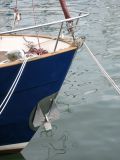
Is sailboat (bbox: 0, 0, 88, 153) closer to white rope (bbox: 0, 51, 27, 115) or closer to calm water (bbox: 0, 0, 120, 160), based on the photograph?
white rope (bbox: 0, 51, 27, 115)

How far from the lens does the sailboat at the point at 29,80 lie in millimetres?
7738

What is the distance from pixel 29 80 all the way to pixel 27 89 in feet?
0.59

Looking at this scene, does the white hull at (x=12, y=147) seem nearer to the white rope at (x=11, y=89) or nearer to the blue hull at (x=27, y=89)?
the blue hull at (x=27, y=89)

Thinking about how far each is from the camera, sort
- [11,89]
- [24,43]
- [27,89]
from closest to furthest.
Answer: [11,89]
[27,89]
[24,43]

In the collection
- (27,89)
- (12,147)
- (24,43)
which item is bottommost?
(12,147)

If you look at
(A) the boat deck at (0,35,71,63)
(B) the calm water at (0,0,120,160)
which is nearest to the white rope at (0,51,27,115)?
(A) the boat deck at (0,35,71,63)

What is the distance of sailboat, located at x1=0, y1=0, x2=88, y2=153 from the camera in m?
→ 7.74

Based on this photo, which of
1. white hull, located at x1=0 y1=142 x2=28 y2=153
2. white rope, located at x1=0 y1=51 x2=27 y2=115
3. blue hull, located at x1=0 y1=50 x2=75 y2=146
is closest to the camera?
white rope, located at x1=0 y1=51 x2=27 y2=115

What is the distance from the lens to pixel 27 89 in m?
8.01

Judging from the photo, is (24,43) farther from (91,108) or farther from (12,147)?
(91,108)

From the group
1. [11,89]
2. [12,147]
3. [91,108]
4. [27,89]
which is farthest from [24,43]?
[91,108]

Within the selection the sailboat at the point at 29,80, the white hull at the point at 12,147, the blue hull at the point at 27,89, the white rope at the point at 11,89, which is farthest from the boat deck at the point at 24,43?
the white hull at the point at 12,147

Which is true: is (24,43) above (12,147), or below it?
above

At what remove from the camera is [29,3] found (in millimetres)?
26969
